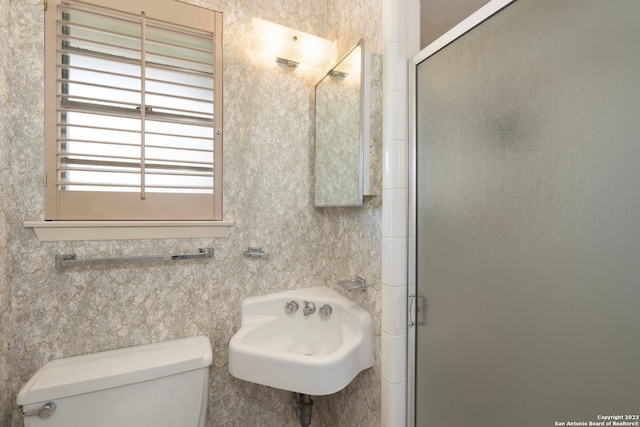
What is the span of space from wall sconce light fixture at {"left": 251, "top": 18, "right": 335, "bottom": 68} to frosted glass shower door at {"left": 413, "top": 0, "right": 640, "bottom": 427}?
2.33ft

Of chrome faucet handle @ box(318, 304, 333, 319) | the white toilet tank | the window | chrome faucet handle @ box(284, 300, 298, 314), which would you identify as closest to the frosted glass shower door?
chrome faucet handle @ box(318, 304, 333, 319)

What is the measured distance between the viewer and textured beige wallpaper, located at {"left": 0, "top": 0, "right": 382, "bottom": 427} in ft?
3.32

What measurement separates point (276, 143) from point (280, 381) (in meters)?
1.05

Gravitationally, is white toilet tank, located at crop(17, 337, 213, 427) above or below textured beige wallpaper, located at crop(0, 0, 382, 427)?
below

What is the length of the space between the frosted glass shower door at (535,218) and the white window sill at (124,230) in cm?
95

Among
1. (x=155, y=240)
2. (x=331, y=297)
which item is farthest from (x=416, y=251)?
(x=155, y=240)

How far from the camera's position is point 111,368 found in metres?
0.99

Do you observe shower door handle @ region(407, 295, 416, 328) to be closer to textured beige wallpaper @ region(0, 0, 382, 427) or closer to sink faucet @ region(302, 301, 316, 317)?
textured beige wallpaper @ region(0, 0, 382, 427)

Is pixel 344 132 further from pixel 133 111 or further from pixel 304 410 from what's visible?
pixel 304 410

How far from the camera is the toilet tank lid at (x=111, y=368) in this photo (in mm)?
895

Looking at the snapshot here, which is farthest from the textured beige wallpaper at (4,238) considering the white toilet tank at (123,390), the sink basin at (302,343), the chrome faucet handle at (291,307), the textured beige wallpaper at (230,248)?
the chrome faucet handle at (291,307)

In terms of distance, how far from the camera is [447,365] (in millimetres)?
887

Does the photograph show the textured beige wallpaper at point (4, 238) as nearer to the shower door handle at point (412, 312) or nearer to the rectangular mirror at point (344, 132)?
the rectangular mirror at point (344, 132)

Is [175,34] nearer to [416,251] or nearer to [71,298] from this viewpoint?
[71,298]
